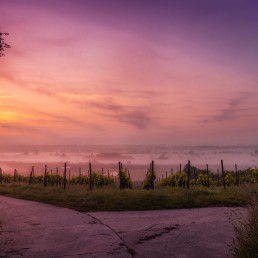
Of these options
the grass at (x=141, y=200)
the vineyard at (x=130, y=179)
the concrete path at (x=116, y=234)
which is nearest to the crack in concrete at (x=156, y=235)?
the concrete path at (x=116, y=234)

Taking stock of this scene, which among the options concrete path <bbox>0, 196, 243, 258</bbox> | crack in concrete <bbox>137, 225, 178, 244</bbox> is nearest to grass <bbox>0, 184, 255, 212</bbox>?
concrete path <bbox>0, 196, 243, 258</bbox>

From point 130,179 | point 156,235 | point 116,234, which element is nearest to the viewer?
point 156,235

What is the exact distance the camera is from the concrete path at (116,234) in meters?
8.89

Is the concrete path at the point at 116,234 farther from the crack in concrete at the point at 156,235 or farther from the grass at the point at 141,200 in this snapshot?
the grass at the point at 141,200

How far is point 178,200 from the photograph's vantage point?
16984 mm

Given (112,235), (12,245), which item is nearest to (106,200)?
(112,235)

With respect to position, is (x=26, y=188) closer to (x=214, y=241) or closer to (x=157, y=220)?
(x=157, y=220)

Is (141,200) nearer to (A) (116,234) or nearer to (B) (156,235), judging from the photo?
(A) (116,234)

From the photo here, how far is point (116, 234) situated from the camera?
419 inches

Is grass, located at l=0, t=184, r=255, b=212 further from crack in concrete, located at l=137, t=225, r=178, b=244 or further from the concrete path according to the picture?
crack in concrete, located at l=137, t=225, r=178, b=244

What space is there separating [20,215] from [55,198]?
470 cm

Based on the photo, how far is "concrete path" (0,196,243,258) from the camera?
8891mm

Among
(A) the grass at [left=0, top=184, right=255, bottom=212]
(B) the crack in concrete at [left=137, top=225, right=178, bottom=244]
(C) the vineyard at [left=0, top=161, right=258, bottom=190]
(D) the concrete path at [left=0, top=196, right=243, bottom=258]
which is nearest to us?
(D) the concrete path at [left=0, top=196, right=243, bottom=258]

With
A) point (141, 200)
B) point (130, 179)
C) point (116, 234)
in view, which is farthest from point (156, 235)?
point (130, 179)
